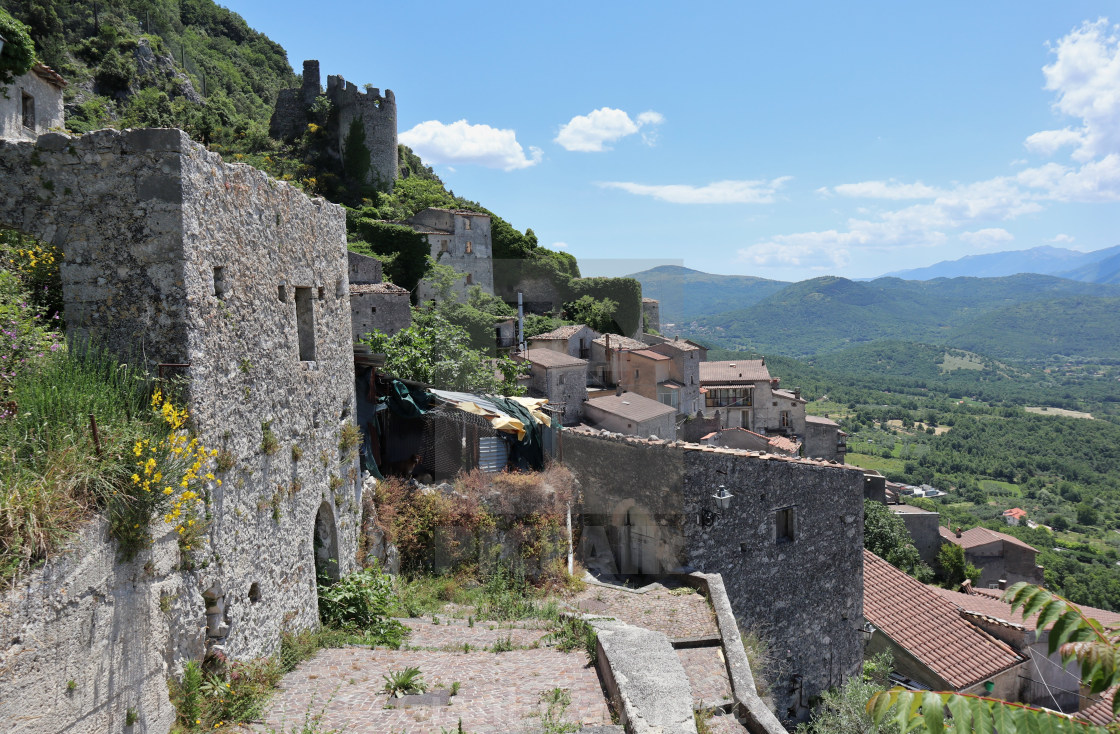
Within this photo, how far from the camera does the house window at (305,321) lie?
9.22m

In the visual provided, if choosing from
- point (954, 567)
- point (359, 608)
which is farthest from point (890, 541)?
point (359, 608)

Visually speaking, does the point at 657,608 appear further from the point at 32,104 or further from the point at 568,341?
the point at 568,341

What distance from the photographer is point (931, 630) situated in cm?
1669

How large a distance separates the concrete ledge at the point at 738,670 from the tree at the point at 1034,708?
5.15 metres

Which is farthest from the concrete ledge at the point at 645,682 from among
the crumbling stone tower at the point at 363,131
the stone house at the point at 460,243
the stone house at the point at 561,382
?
the crumbling stone tower at the point at 363,131

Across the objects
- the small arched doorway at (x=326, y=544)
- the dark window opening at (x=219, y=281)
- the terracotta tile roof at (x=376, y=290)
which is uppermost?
the terracotta tile roof at (x=376, y=290)

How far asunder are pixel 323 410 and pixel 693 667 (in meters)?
6.61

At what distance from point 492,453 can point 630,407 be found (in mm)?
16455

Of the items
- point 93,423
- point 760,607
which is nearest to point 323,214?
point 93,423

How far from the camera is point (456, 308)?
118 ft

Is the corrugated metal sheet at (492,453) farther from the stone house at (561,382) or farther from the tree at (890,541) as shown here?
the tree at (890,541)

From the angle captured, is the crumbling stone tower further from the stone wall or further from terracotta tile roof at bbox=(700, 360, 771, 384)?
the stone wall

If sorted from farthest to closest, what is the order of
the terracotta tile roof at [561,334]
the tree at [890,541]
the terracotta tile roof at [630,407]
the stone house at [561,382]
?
the terracotta tile roof at [561,334], the tree at [890,541], the stone house at [561,382], the terracotta tile roof at [630,407]

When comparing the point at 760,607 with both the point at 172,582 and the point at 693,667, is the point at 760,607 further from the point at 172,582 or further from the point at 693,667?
the point at 172,582
